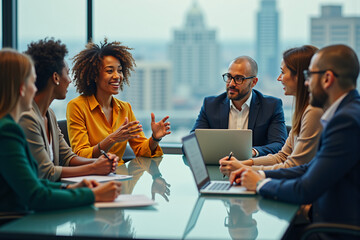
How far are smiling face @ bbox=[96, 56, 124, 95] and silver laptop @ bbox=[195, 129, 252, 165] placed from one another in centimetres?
82

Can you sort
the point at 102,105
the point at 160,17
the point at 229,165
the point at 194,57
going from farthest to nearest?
1. the point at 194,57
2. the point at 160,17
3. the point at 102,105
4. the point at 229,165

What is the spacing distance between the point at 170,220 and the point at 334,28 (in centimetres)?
395

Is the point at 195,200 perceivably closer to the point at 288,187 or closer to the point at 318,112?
the point at 288,187

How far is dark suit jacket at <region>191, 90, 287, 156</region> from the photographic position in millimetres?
3582

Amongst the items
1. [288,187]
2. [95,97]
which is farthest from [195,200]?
[95,97]

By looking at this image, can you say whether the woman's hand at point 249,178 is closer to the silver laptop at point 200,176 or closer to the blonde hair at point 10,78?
the silver laptop at point 200,176

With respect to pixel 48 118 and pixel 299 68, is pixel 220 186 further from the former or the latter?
pixel 48 118

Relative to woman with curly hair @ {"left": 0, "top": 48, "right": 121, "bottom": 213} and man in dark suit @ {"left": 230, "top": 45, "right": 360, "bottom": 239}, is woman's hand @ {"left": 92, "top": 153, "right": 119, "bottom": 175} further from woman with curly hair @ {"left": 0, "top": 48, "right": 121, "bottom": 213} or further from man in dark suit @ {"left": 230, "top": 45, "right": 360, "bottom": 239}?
Answer: man in dark suit @ {"left": 230, "top": 45, "right": 360, "bottom": 239}

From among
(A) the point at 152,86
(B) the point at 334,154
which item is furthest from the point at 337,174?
(A) the point at 152,86

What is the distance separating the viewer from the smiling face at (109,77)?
11.4 ft

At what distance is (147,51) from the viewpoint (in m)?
5.88

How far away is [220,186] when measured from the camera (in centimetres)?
238

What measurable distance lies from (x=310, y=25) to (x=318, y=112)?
10.0 feet

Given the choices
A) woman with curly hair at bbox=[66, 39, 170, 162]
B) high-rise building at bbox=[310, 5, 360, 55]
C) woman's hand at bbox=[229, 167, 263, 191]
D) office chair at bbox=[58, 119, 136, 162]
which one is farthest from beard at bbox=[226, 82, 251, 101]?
high-rise building at bbox=[310, 5, 360, 55]
